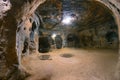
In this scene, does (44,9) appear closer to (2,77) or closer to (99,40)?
(2,77)

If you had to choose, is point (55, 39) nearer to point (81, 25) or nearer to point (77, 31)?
point (77, 31)

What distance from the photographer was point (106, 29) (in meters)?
12.6

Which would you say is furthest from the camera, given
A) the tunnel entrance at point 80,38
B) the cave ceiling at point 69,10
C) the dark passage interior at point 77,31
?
the dark passage interior at point 77,31

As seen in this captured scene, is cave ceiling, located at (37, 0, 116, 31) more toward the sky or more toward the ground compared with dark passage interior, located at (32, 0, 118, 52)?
more toward the sky

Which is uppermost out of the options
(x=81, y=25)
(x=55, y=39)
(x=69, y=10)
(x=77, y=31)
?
(x=69, y=10)

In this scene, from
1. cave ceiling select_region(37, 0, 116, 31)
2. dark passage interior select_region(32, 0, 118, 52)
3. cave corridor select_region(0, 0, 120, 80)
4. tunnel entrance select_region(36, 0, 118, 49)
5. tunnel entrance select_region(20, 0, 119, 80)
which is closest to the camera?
cave corridor select_region(0, 0, 120, 80)

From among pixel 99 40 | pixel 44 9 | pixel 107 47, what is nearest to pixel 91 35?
pixel 99 40

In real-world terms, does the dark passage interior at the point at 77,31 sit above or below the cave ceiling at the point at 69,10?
below

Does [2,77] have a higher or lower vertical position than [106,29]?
lower

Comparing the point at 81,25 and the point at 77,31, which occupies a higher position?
the point at 81,25

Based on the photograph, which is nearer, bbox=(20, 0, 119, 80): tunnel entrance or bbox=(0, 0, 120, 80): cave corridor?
bbox=(0, 0, 120, 80): cave corridor

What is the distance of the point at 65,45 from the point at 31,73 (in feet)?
25.2

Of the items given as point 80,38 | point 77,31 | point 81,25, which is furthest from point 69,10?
point 80,38

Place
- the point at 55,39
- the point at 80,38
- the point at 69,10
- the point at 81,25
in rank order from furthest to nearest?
the point at 80,38, the point at 55,39, the point at 81,25, the point at 69,10
